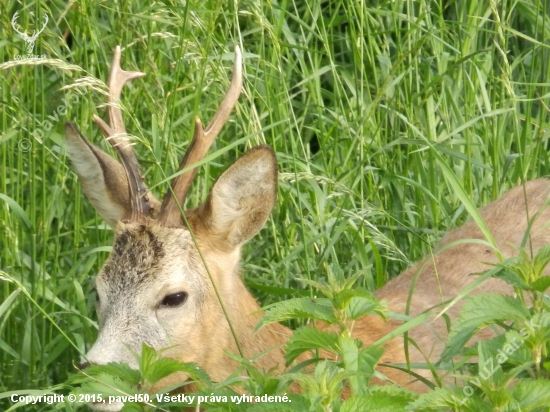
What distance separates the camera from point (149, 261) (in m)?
3.71

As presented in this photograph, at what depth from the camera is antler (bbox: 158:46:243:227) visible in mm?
3740

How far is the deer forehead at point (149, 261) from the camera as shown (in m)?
3.69

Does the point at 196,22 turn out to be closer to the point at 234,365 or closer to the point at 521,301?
the point at 234,365

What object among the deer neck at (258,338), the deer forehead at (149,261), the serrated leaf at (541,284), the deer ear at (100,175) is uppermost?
the serrated leaf at (541,284)

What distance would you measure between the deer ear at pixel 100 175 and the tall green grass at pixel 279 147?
14 centimetres

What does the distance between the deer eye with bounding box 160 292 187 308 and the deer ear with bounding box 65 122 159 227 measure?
0.34 meters

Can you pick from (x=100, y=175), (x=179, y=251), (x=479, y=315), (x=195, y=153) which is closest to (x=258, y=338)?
(x=179, y=251)

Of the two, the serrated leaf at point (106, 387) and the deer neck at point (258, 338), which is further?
the deer neck at point (258, 338)

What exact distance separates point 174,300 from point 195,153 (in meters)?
0.46

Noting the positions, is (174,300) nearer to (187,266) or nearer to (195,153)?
(187,266)

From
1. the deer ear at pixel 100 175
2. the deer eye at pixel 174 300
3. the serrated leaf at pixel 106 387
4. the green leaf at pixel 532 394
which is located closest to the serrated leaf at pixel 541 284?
the green leaf at pixel 532 394

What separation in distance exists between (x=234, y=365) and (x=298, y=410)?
130 centimetres

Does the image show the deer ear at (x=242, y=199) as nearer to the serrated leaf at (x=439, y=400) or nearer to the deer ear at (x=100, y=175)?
the deer ear at (x=100, y=175)

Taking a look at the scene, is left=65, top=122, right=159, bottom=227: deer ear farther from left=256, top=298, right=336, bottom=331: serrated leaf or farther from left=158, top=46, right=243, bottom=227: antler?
left=256, top=298, right=336, bottom=331: serrated leaf
